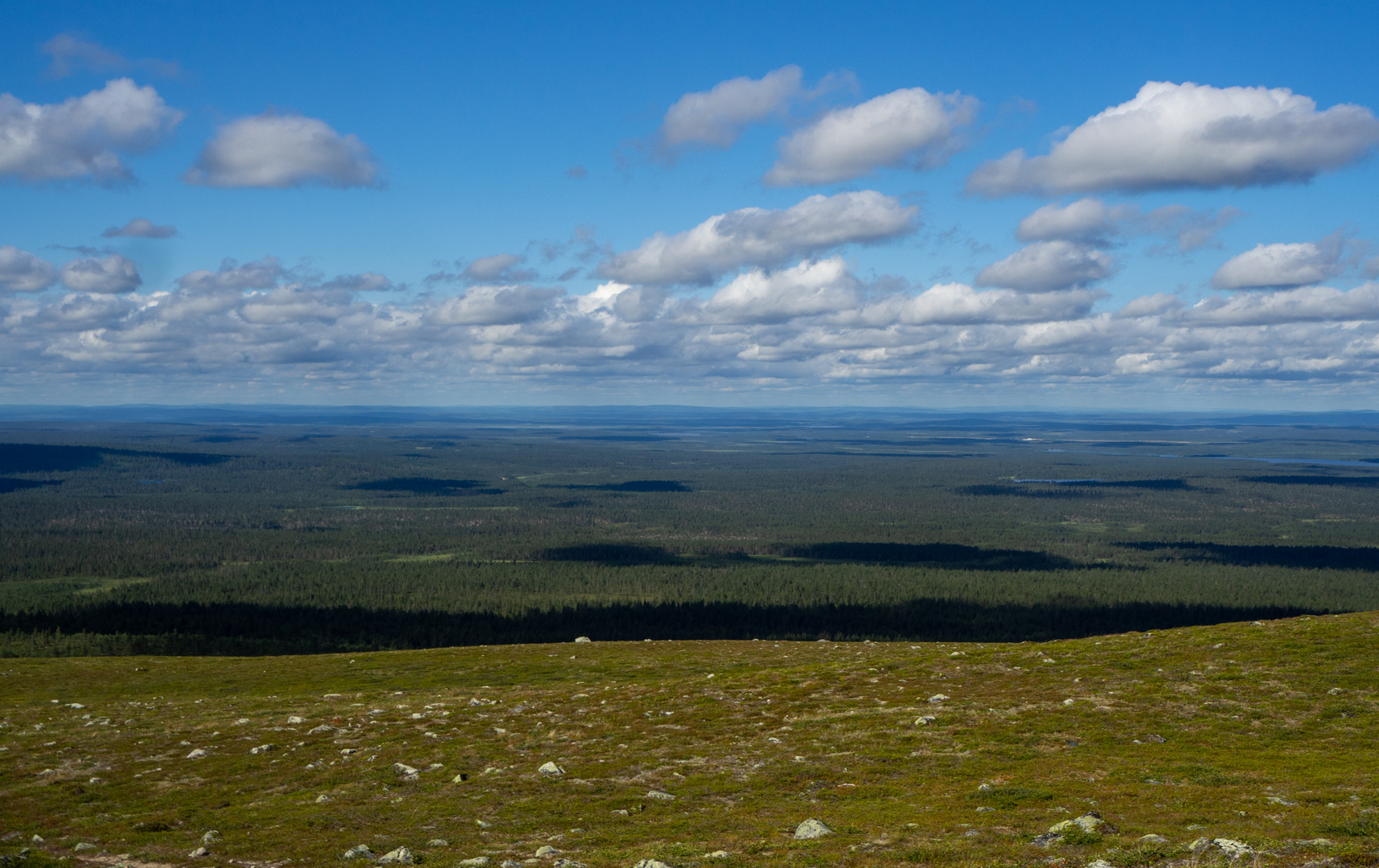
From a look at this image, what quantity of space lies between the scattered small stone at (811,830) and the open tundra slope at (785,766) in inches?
6.8

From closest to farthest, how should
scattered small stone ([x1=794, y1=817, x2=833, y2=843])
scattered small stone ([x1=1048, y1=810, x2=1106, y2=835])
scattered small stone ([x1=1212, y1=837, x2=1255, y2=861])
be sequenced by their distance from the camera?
1. scattered small stone ([x1=1212, y1=837, x2=1255, y2=861])
2. scattered small stone ([x1=1048, y1=810, x2=1106, y2=835])
3. scattered small stone ([x1=794, y1=817, x2=833, y2=843])

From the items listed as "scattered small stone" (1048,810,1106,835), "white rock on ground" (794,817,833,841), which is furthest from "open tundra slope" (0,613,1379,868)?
"white rock on ground" (794,817,833,841)

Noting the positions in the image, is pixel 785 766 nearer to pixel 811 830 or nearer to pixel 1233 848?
pixel 811 830

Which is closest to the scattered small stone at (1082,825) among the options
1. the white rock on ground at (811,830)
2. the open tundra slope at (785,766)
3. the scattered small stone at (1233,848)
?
the open tundra slope at (785,766)

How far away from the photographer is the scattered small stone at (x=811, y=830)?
19.2 meters

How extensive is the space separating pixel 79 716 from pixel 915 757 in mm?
43459

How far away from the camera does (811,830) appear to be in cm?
1941

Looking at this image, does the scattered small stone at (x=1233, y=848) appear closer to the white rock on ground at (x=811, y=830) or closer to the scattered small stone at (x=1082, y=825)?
the scattered small stone at (x=1082, y=825)

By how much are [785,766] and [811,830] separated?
24.2ft

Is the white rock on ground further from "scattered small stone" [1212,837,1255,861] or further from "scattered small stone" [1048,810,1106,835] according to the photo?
"scattered small stone" [1212,837,1255,861]

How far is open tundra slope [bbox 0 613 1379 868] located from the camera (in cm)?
1859

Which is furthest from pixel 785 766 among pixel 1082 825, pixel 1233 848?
pixel 1233 848

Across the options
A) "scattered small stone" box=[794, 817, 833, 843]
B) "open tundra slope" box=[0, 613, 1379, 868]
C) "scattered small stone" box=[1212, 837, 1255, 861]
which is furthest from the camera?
"scattered small stone" box=[794, 817, 833, 843]

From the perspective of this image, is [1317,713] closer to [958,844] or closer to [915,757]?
[915,757]
